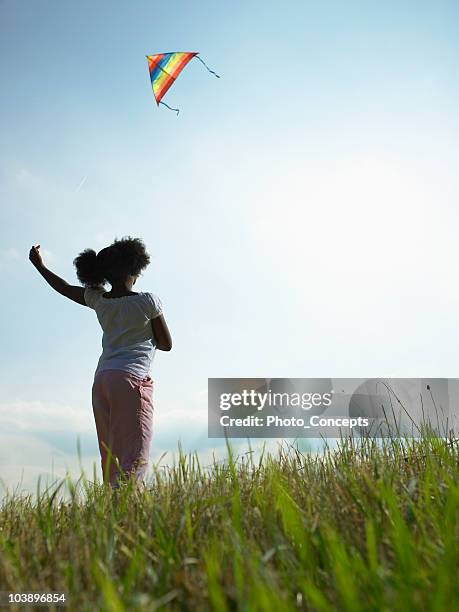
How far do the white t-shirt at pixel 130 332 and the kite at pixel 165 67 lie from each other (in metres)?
2.69

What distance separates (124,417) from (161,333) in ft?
2.15

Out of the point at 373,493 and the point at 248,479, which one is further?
the point at 248,479

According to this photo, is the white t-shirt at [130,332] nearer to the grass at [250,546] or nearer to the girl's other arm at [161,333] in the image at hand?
the girl's other arm at [161,333]

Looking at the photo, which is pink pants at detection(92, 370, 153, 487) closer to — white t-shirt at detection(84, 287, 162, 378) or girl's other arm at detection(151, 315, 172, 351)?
white t-shirt at detection(84, 287, 162, 378)

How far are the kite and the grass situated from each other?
441 centimetres

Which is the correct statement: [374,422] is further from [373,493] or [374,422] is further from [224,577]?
[224,577]

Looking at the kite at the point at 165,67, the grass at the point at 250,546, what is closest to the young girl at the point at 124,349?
the grass at the point at 250,546

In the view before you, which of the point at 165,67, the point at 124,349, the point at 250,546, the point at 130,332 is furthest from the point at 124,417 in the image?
the point at 165,67

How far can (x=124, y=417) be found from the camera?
177 inches

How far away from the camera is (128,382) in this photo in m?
4.52

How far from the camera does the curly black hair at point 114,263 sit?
→ 198 inches

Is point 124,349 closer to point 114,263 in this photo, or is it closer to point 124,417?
point 124,417

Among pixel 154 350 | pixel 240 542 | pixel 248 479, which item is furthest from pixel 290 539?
pixel 154 350

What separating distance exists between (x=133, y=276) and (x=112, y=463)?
4.65ft
